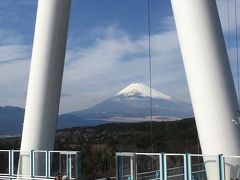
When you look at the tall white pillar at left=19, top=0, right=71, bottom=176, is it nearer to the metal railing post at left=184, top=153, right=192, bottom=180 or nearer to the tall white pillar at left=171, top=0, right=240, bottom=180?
the tall white pillar at left=171, top=0, right=240, bottom=180

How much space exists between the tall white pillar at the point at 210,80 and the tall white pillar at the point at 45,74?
817cm

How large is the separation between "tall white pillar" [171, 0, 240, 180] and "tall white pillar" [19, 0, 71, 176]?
8.17 meters

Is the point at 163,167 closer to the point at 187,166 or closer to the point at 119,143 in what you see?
the point at 187,166

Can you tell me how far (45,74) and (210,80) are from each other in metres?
9.37

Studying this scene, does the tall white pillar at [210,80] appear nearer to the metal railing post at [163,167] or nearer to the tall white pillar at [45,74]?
the metal railing post at [163,167]

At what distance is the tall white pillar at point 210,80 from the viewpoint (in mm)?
19125

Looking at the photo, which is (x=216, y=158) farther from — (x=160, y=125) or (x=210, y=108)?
(x=160, y=125)

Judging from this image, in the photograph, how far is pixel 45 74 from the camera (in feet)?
86.0

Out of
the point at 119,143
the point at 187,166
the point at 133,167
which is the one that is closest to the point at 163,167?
the point at 187,166

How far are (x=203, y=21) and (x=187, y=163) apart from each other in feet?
16.2

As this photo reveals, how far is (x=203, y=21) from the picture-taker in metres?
19.5

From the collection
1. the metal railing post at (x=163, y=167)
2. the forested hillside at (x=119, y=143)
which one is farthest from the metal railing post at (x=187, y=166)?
the forested hillside at (x=119, y=143)

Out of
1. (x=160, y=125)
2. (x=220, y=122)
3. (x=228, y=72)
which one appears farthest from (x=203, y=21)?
(x=160, y=125)

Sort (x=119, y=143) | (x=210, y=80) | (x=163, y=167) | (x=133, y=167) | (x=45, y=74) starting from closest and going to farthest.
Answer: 1. (x=163, y=167)
2. (x=210, y=80)
3. (x=133, y=167)
4. (x=45, y=74)
5. (x=119, y=143)
